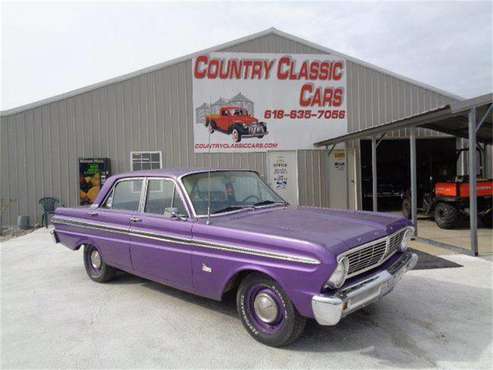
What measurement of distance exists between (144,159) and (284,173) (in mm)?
Result: 4627

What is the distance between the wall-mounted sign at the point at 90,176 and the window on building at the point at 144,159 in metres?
0.84

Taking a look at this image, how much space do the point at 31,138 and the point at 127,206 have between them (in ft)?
28.8

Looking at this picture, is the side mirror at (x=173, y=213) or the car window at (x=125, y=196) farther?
the car window at (x=125, y=196)

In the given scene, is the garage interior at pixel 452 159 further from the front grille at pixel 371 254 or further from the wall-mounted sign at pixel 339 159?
the front grille at pixel 371 254

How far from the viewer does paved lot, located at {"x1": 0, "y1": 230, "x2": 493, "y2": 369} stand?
318 cm

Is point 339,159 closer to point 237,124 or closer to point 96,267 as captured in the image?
point 237,124

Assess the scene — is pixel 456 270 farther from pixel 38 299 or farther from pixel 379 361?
pixel 38 299

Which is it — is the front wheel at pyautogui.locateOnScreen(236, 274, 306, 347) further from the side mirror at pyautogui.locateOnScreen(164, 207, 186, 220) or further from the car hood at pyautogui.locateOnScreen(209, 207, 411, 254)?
the side mirror at pyautogui.locateOnScreen(164, 207, 186, 220)

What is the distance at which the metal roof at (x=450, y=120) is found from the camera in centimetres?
636

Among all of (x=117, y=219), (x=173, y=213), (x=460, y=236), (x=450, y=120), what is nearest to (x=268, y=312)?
(x=173, y=213)

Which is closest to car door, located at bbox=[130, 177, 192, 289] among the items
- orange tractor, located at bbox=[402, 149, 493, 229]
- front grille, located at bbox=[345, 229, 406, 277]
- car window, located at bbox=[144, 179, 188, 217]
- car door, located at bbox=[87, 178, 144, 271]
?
car window, located at bbox=[144, 179, 188, 217]

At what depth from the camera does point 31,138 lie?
11.8 metres

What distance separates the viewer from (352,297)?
301 cm

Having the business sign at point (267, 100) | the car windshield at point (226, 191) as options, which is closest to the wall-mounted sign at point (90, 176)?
the business sign at point (267, 100)
